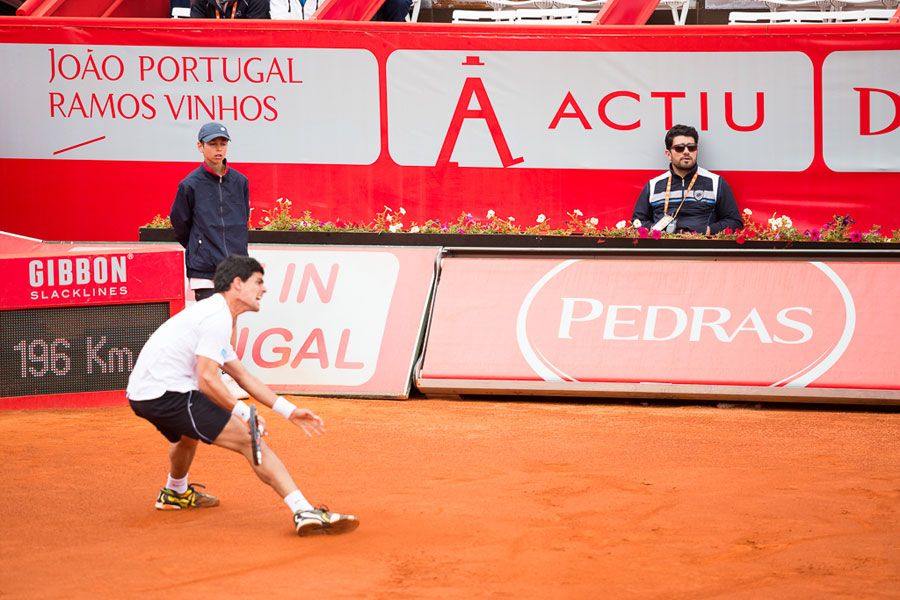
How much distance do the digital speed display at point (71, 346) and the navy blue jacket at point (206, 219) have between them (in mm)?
619

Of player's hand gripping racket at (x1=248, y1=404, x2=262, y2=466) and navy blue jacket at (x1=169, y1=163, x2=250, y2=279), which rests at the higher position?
navy blue jacket at (x1=169, y1=163, x2=250, y2=279)

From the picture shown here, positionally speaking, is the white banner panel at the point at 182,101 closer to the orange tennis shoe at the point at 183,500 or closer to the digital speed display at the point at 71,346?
the digital speed display at the point at 71,346

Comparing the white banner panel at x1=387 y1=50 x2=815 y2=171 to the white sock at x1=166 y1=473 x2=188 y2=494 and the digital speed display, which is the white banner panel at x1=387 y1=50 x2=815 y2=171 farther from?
the white sock at x1=166 y1=473 x2=188 y2=494

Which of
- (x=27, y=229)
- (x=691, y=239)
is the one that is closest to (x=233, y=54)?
(x=27, y=229)

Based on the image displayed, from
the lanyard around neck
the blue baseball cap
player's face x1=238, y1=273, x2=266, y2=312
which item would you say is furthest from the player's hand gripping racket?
the lanyard around neck

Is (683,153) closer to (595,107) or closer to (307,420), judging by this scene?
(595,107)

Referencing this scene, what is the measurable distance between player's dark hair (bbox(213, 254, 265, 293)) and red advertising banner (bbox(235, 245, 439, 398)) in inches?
150

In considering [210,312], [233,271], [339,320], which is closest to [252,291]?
[233,271]

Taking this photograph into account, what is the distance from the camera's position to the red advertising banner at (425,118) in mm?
12102

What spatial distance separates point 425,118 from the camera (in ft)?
41.0

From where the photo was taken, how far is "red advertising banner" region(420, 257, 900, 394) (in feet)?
31.6

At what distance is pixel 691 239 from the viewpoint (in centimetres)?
1094

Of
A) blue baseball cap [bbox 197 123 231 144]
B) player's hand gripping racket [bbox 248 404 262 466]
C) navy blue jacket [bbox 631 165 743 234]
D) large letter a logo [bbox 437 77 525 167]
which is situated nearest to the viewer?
player's hand gripping racket [bbox 248 404 262 466]

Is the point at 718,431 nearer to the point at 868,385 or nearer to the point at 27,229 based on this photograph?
the point at 868,385
